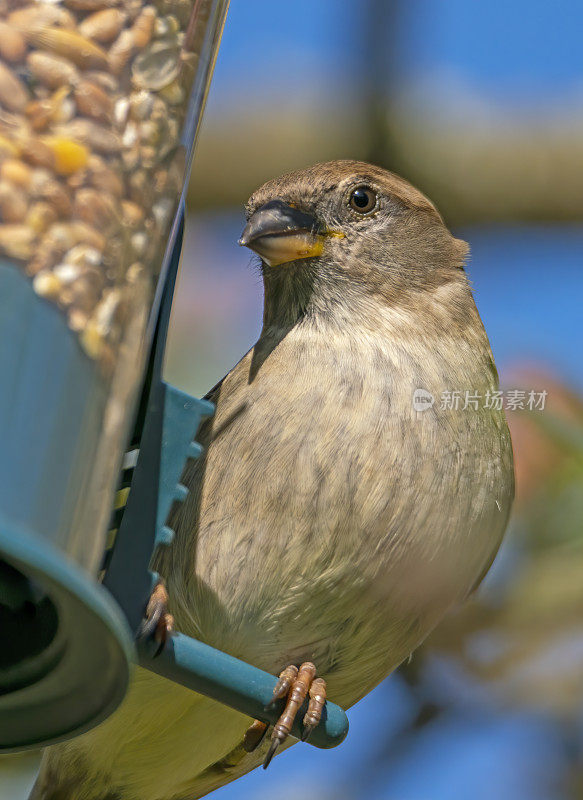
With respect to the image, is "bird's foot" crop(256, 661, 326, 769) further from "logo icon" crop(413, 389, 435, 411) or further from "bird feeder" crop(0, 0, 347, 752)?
"logo icon" crop(413, 389, 435, 411)

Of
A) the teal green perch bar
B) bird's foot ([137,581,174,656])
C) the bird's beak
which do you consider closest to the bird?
the bird's beak

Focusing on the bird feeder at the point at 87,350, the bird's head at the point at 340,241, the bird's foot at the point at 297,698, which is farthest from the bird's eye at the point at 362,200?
the bird's foot at the point at 297,698

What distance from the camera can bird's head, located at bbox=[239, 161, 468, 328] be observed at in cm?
328

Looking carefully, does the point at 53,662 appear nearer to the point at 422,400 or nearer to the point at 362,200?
the point at 422,400

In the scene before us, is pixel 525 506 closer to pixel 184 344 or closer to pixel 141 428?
pixel 184 344

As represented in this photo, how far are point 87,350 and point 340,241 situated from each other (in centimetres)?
164

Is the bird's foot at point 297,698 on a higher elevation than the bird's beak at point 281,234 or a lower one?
lower

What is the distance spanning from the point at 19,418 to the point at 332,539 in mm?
1362

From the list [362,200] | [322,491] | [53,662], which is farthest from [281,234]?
[53,662]

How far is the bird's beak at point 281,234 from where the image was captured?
3176 millimetres

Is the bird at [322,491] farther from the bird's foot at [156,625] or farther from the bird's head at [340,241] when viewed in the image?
the bird's foot at [156,625]

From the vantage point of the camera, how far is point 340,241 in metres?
3.41

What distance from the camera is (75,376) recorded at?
5.97ft

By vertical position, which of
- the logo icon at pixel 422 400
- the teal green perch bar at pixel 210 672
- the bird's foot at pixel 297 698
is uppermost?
the logo icon at pixel 422 400
